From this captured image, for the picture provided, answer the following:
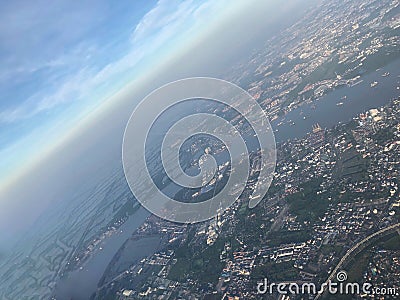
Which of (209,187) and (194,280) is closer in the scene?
(194,280)

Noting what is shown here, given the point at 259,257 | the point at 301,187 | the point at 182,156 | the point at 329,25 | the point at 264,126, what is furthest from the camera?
the point at 329,25

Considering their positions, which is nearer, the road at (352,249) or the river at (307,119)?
the road at (352,249)

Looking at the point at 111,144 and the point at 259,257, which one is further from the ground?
the point at 111,144

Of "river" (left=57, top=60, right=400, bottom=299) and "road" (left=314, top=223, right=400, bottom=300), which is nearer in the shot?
"road" (left=314, top=223, right=400, bottom=300)

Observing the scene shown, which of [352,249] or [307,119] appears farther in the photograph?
[307,119]

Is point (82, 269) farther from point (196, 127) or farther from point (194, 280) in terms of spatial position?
point (196, 127)

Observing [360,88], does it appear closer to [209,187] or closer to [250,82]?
[209,187]

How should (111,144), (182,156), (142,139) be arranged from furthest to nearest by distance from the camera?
(111,144), (142,139), (182,156)

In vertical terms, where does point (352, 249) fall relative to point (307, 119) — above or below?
below

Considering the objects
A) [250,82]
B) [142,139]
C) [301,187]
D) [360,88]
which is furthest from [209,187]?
[142,139]

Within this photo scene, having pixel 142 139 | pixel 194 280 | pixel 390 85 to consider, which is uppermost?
pixel 142 139
